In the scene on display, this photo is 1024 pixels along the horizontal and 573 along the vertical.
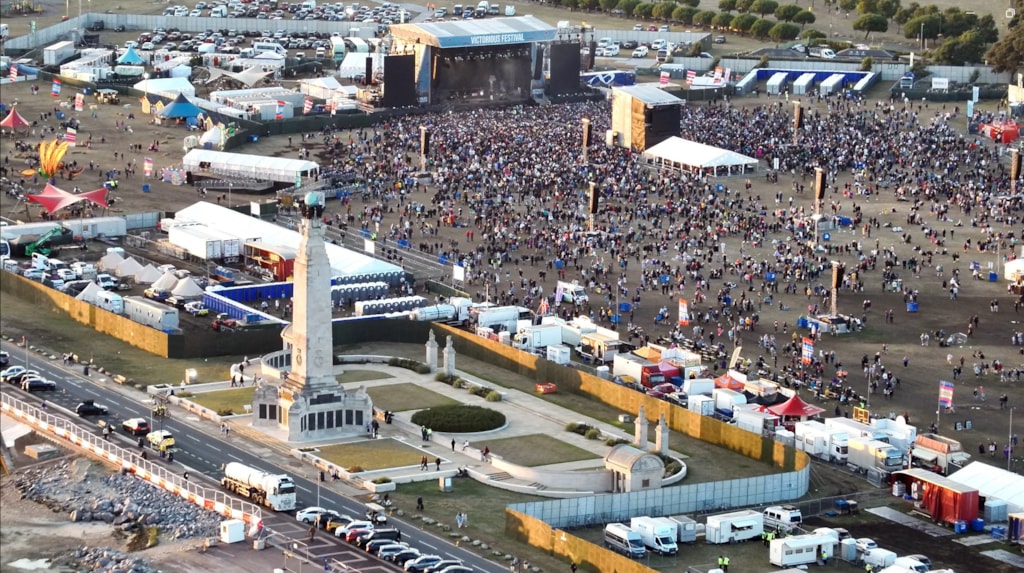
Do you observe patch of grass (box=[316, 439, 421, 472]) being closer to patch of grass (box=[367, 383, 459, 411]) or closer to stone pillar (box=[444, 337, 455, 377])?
patch of grass (box=[367, 383, 459, 411])

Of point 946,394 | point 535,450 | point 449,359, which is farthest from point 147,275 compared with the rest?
point 946,394

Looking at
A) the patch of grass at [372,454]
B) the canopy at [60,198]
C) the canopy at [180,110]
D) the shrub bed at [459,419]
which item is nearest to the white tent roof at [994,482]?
the shrub bed at [459,419]

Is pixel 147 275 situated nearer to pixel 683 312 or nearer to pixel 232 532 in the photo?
pixel 683 312

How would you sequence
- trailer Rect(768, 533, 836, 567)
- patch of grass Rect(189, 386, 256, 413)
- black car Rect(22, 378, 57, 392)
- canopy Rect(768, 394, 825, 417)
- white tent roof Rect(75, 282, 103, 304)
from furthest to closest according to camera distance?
1. white tent roof Rect(75, 282, 103, 304)
2. black car Rect(22, 378, 57, 392)
3. patch of grass Rect(189, 386, 256, 413)
4. canopy Rect(768, 394, 825, 417)
5. trailer Rect(768, 533, 836, 567)

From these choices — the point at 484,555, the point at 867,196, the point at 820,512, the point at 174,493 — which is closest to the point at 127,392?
the point at 174,493

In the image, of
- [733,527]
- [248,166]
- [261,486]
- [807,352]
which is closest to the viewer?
[733,527]

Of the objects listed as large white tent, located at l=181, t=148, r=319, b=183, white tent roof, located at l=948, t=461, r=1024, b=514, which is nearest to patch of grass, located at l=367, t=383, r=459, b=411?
white tent roof, located at l=948, t=461, r=1024, b=514

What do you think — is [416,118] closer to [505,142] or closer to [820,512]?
[505,142]
